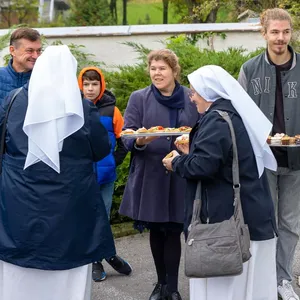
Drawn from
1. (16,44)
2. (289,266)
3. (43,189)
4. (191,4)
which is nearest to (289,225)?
(289,266)

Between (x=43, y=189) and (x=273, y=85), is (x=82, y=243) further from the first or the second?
(x=273, y=85)

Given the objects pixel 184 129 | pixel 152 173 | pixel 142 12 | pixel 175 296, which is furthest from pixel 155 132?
pixel 142 12

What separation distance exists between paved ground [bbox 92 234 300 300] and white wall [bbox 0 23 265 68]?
362 centimetres

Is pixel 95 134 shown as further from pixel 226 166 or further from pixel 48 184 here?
pixel 226 166

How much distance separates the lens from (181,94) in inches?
175

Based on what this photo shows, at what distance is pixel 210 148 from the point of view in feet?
10.8

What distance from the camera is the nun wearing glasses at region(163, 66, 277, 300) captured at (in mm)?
3311

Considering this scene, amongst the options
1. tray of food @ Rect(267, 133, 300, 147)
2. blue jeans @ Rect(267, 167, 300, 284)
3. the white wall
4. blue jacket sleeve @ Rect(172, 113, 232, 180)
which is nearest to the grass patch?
the white wall

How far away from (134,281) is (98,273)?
0.32 meters

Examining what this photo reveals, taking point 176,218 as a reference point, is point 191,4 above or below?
above

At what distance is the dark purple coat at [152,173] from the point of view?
4.33 meters

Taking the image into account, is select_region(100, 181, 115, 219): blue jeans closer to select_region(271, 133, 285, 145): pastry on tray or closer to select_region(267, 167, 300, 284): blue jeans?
select_region(267, 167, 300, 284): blue jeans

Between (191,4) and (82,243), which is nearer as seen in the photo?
(82,243)

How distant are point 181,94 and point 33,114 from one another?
1.46m
